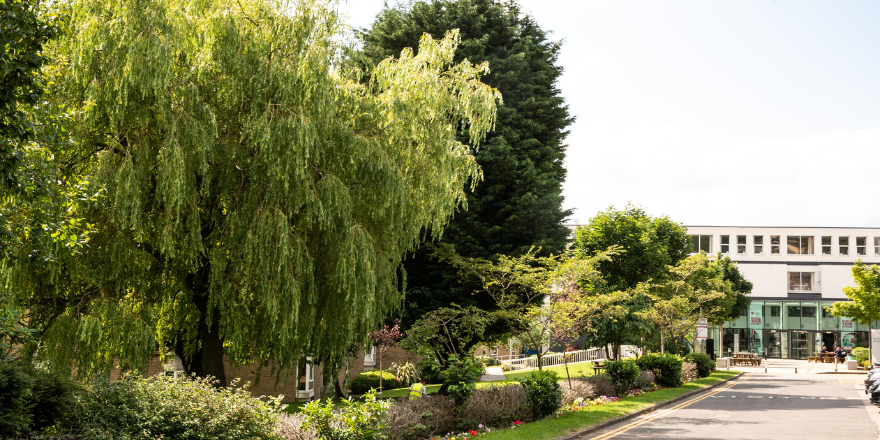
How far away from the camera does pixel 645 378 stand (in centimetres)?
2527

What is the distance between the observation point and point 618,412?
57.4ft

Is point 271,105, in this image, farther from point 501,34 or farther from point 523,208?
point 501,34

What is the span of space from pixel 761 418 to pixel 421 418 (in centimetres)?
997

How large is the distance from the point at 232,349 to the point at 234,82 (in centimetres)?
461

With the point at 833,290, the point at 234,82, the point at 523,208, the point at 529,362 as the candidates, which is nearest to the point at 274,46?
the point at 234,82

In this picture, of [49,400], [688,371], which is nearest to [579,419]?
[49,400]

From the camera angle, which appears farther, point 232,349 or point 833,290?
point 833,290

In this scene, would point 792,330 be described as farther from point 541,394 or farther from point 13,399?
point 13,399

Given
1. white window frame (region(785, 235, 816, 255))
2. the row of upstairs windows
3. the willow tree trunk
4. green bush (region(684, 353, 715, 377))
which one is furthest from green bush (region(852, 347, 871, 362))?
the willow tree trunk

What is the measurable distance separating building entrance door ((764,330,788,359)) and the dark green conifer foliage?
53.7 meters

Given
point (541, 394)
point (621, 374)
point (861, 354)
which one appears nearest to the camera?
point (541, 394)

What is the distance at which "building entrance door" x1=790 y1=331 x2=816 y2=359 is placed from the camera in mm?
65812

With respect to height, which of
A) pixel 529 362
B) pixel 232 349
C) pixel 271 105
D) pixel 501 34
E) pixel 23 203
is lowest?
pixel 529 362

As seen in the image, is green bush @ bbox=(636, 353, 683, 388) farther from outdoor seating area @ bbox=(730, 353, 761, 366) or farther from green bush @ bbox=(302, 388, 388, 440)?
outdoor seating area @ bbox=(730, 353, 761, 366)
